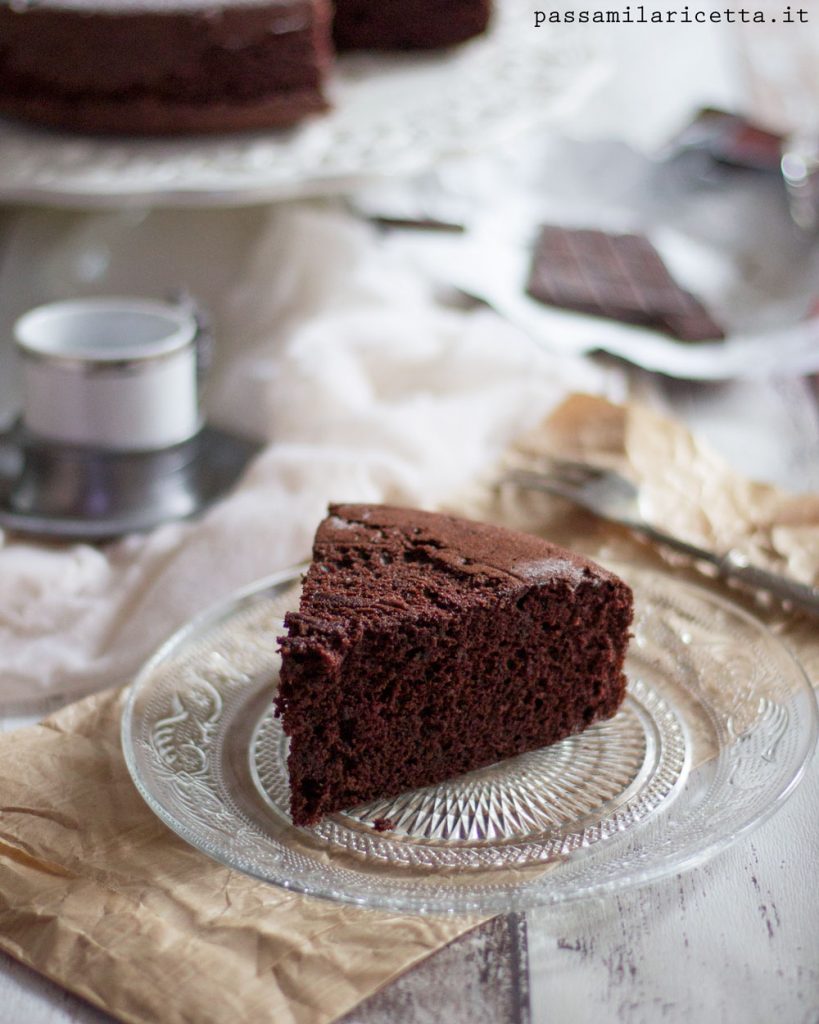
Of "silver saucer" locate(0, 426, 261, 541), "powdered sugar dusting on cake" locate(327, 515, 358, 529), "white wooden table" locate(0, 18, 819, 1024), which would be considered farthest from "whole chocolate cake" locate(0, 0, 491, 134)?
"white wooden table" locate(0, 18, 819, 1024)

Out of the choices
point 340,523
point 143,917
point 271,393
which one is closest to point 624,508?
point 340,523

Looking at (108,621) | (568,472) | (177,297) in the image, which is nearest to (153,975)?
(108,621)

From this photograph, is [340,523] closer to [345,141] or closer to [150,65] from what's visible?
[345,141]

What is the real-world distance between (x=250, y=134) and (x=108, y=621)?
1.28 meters

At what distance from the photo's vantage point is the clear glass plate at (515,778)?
1268 millimetres

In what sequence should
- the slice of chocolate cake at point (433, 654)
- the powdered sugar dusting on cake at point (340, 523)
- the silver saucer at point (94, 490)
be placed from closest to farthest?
the slice of chocolate cake at point (433, 654)
the powdered sugar dusting on cake at point (340, 523)
the silver saucer at point (94, 490)

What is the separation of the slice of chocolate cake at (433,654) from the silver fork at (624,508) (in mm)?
303

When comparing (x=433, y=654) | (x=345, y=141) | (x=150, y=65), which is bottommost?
(x=433, y=654)

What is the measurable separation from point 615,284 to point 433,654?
141 centimetres

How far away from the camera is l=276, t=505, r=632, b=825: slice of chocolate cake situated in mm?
1449

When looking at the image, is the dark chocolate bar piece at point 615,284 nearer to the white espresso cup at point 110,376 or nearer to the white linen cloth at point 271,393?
the white linen cloth at point 271,393

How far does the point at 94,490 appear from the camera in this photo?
6.82 ft

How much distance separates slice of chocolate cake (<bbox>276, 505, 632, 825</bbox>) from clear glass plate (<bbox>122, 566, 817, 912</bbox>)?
1.6 inches

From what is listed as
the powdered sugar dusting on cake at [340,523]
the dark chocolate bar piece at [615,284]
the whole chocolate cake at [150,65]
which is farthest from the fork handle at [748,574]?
the whole chocolate cake at [150,65]
